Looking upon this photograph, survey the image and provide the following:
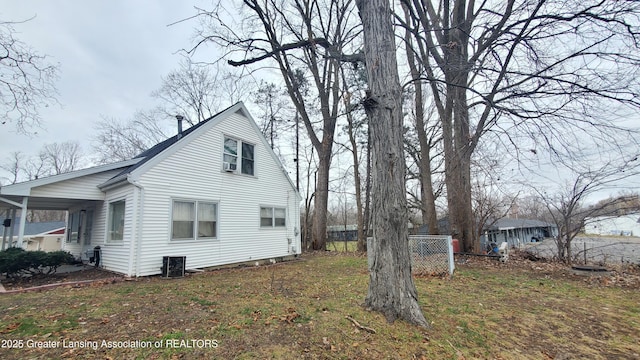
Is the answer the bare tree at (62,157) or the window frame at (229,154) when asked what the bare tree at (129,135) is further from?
the window frame at (229,154)

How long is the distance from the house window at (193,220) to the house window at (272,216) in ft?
7.06

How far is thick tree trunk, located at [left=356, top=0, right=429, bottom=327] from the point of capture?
3.80 meters

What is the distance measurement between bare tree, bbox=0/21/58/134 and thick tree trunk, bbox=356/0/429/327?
335 inches

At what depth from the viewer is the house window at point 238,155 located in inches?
391

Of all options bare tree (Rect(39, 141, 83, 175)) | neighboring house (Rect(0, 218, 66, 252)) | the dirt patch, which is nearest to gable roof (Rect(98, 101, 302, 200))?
the dirt patch

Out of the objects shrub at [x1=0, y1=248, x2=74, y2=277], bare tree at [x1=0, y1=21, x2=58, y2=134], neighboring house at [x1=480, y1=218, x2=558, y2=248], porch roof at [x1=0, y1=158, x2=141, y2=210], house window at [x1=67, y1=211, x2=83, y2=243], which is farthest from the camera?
neighboring house at [x1=480, y1=218, x2=558, y2=248]

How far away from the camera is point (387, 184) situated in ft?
12.9

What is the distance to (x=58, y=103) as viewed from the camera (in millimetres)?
7246

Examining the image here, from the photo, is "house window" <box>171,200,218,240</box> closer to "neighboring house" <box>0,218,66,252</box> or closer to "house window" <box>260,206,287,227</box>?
"house window" <box>260,206,287,227</box>

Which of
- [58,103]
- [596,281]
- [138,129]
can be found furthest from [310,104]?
[138,129]

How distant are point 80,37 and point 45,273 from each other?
8104mm

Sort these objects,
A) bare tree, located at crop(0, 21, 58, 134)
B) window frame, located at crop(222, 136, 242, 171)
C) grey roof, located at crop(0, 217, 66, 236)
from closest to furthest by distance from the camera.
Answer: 1. bare tree, located at crop(0, 21, 58, 134)
2. window frame, located at crop(222, 136, 242, 171)
3. grey roof, located at crop(0, 217, 66, 236)

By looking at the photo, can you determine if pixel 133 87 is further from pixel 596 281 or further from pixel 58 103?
pixel 596 281

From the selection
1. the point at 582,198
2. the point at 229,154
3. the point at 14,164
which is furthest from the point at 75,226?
the point at 14,164
